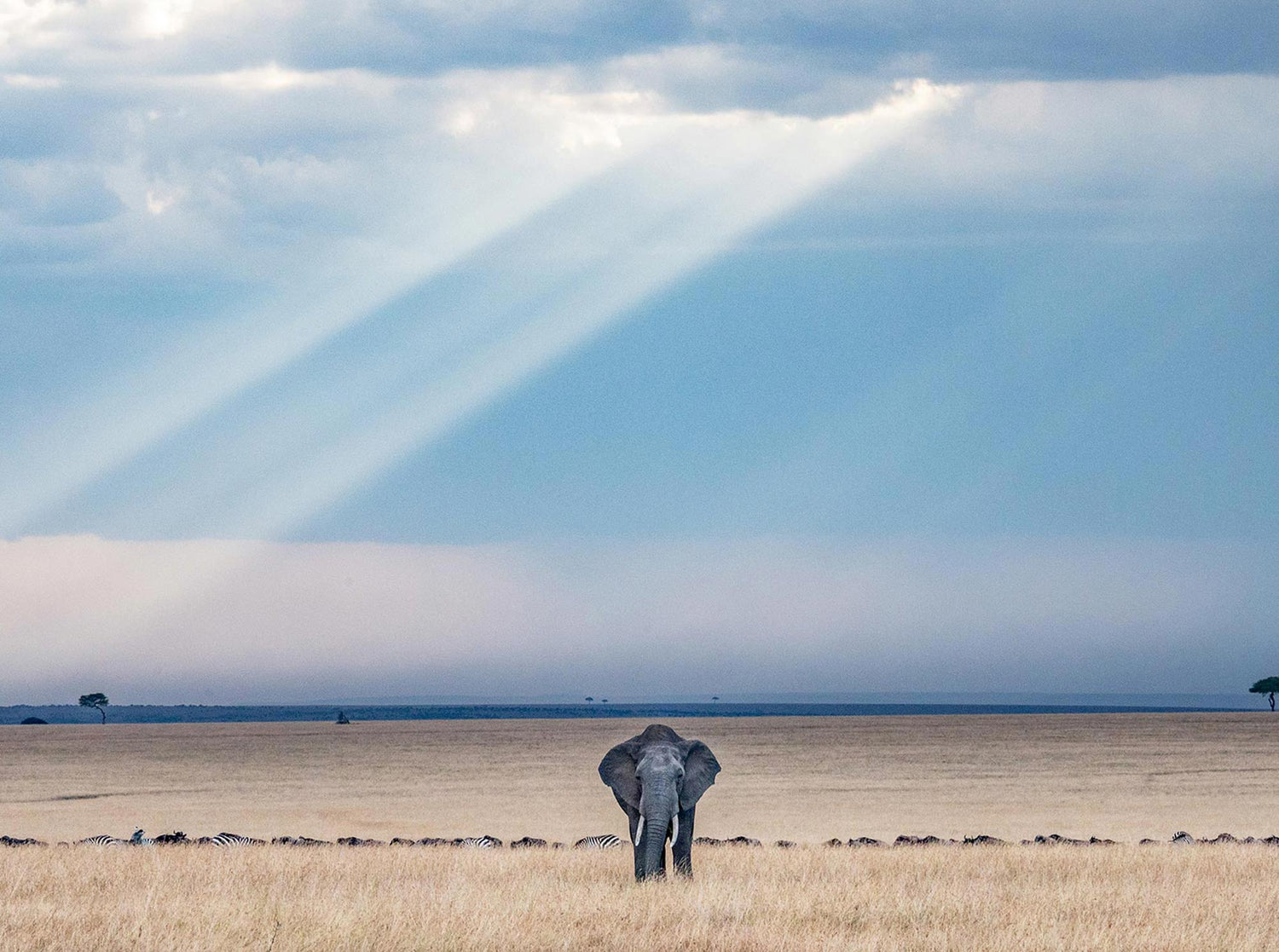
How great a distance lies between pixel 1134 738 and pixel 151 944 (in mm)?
95633

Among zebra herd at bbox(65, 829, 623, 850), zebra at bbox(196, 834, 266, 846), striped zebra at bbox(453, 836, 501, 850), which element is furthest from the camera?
striped zebra at bbox(453, 836, 501, 850)

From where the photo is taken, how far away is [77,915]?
13.8m

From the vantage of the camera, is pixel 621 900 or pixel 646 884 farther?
pixel 646 884

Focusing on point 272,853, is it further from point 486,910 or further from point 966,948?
point 966,948

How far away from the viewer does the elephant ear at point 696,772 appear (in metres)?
18.2

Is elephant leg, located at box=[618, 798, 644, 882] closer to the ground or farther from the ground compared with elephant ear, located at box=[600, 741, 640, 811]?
closer to the ground

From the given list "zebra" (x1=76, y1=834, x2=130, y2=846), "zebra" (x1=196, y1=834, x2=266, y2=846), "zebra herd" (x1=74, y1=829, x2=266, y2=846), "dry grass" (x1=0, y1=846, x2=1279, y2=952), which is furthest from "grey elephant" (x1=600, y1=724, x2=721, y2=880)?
"zebra" (x1=76, y1=834, x2=130, y2=846)

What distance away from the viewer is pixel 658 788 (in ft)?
57.9

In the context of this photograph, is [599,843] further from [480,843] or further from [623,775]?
[623,775]

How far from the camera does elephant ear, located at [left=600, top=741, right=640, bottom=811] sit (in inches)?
720

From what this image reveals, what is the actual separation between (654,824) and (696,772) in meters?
1.12

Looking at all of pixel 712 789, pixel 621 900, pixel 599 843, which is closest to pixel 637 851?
pixel 621 900

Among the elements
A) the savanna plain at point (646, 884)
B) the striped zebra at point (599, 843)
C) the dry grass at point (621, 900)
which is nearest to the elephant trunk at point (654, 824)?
the dry grass at point (621, 900)

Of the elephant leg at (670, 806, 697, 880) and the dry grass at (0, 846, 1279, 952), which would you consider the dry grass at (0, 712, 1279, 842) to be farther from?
the elephant leg at (670, 806, 697, 880)
